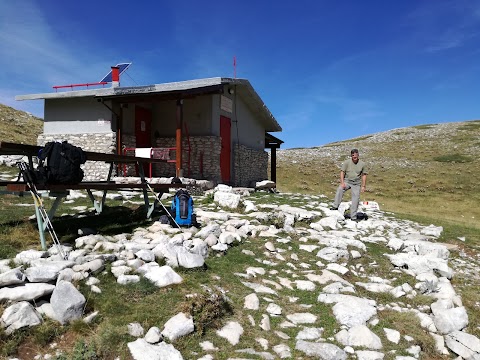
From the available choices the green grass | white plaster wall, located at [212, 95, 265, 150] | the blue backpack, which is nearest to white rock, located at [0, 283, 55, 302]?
the blue backpack

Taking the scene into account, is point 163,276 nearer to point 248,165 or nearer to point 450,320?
point 450,320

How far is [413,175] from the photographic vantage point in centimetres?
3894

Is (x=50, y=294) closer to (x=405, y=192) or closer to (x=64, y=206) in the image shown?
(x=64, y=206)

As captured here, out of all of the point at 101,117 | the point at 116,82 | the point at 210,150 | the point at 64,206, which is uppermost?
the point at 116,82

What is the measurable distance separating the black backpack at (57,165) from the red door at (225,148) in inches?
472

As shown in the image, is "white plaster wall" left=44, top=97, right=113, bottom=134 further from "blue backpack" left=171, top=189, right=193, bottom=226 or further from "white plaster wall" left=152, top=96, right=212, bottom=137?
"blue backpack" left=171, top=189, right=193, bottom=226

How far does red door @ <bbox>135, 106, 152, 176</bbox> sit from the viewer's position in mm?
17547

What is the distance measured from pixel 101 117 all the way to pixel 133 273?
45.2 feet

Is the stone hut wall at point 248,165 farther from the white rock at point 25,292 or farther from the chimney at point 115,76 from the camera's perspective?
the white rock at point 25,292

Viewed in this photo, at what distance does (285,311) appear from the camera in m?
4.57

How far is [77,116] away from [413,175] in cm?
3323

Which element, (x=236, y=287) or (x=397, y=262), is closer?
(x=236, y=287)

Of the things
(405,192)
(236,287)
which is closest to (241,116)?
(236,287)

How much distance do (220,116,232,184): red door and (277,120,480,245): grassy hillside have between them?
7.90 m
